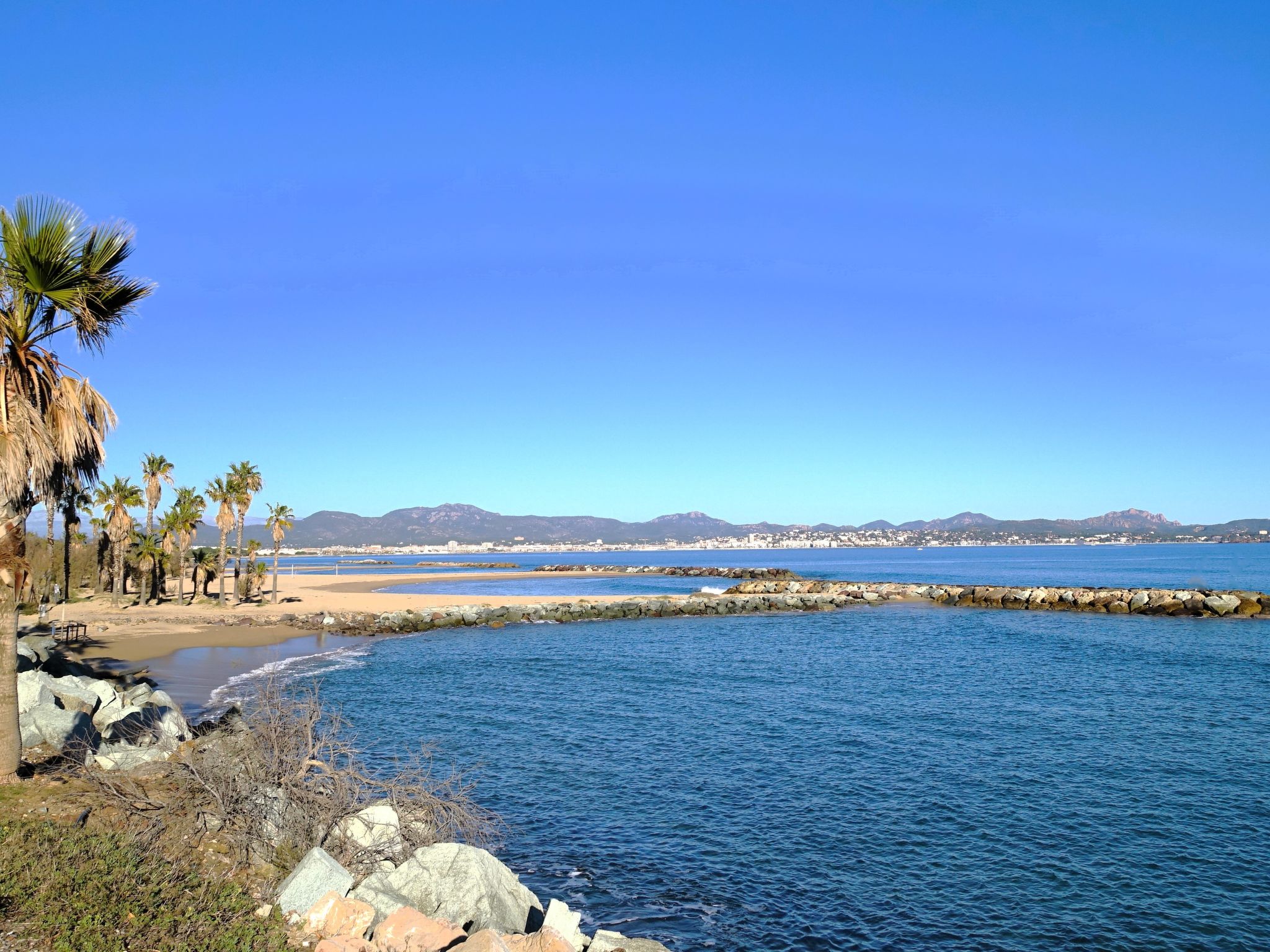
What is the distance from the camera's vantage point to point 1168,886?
1312cm

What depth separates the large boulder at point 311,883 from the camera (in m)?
8.80

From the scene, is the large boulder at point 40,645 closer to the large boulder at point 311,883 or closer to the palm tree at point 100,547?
the large boulder at point 311,883

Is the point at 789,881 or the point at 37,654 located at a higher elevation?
the point at 37,654

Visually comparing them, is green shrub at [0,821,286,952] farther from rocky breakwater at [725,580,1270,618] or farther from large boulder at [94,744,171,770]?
rocky breakwater at [725,580,1270,618]

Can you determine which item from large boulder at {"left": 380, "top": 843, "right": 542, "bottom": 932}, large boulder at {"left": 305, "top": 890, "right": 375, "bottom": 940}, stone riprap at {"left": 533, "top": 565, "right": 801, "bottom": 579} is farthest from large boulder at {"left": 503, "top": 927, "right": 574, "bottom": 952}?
stone riprap at {"left": 533, "top": 565, "right": 801, "bottom": 579}

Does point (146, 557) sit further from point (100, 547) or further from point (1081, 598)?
point (1081, 598)

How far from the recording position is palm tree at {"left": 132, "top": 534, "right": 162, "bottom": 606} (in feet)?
174

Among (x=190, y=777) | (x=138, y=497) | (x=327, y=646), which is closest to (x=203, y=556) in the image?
(x=138, y=497)

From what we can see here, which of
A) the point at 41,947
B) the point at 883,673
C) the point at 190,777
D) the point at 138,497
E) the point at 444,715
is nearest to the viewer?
the point at 41,947

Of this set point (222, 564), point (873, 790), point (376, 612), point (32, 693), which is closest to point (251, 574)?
point (222, 564)

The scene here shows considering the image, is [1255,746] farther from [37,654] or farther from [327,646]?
[327,646]

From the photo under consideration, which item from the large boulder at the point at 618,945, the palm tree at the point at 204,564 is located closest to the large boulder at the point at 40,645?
the large boulder at the point at 618,945

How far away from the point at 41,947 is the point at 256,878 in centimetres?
261

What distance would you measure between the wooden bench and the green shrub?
30.6 m
